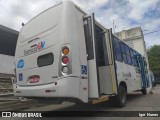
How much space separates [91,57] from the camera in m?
5.73

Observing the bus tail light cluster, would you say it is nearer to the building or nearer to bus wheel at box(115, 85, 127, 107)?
bus wheel at box(115, 85, 127, 107)

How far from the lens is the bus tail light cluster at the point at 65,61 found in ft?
16.5

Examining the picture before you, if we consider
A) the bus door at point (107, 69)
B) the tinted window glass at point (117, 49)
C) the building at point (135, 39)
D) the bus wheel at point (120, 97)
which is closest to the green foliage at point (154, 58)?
the building at point (135, 39)

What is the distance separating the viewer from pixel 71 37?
5.27 metres

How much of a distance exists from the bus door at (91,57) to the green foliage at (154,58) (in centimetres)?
4608

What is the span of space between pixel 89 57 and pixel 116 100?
8.92 feet

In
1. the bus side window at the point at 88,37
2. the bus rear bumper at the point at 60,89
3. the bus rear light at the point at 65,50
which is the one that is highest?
the bus side window at the point at 88,37

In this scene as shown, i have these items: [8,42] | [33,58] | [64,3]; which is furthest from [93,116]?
[8,42]

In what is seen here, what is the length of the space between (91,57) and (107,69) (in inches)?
58.0

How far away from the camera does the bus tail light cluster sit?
5034 millimetres

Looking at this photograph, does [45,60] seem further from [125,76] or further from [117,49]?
[125,76]

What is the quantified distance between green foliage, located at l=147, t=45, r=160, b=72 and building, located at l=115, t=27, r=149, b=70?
355 inches

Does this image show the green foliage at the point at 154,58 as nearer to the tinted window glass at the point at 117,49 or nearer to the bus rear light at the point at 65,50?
the tinted window glass at the point at 117,49

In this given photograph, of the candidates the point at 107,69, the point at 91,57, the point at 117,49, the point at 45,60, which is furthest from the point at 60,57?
the point at 117,49
